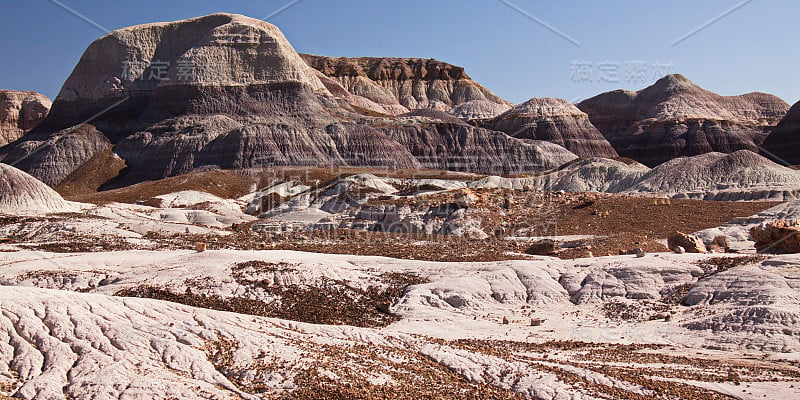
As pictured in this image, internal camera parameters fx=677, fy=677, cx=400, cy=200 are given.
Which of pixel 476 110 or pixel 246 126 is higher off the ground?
pixel 476 110

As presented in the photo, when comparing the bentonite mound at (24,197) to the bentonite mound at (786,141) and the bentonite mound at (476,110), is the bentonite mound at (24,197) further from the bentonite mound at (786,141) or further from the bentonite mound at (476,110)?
the bentonite mound at (476,110)

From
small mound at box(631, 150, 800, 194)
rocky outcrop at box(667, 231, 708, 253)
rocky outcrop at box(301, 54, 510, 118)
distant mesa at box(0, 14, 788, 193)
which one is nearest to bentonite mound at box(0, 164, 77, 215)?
rocky outcrop at box(667, 231, 708, 253)

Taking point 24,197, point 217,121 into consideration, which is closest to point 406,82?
point 217,121

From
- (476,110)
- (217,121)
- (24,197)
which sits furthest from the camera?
(476,110)

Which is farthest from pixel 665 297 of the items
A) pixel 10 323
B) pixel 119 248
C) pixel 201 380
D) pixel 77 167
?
pixel 77 167

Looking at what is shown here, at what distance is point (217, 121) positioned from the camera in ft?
294

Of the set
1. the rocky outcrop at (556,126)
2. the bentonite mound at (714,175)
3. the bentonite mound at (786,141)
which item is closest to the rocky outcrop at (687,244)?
the bentonite mound at (714,175)

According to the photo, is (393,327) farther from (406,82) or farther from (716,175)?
(406,82)

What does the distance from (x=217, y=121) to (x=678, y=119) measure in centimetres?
8308

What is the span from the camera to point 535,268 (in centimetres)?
2020

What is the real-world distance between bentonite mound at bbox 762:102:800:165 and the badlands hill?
101ft

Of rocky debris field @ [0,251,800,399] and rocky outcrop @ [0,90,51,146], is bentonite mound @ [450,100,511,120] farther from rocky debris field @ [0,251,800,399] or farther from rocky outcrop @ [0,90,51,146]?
rocky debris field @ [0,251,800,399]

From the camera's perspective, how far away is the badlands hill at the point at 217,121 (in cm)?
8388

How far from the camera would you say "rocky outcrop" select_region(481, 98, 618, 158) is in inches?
4660
